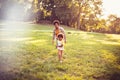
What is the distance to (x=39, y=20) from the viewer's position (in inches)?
2148

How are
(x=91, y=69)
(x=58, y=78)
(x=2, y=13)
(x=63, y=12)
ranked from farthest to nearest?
(x=2, y=13) → (x=63, y=12) → (x=91, y=69) → (x=58, y=78)

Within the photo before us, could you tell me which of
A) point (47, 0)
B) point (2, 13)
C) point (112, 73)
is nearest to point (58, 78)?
point (112, 73)

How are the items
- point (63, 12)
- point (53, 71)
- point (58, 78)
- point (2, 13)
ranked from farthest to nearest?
1. point (2, 13)
2. point (63, 12)
3. point (53, 71)
4. point (58, 78)

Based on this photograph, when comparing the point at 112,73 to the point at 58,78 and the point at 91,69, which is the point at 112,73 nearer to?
the point at 91,69

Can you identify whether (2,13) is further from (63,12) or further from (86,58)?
(86,58)

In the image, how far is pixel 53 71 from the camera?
9.70 m

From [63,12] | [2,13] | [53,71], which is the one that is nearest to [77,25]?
[63,12]

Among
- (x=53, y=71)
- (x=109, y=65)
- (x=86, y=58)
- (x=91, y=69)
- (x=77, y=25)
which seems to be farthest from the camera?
(x=77, y=25)

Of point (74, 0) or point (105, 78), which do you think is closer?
point (105, 78)

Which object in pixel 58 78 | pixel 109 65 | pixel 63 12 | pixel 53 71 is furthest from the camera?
pixel 63 12

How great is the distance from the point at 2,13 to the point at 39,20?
13.0 m

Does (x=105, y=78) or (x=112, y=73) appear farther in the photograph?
(x=112, y=73)

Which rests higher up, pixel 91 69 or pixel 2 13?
pixel 2 13

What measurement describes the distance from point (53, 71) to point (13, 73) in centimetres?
171
